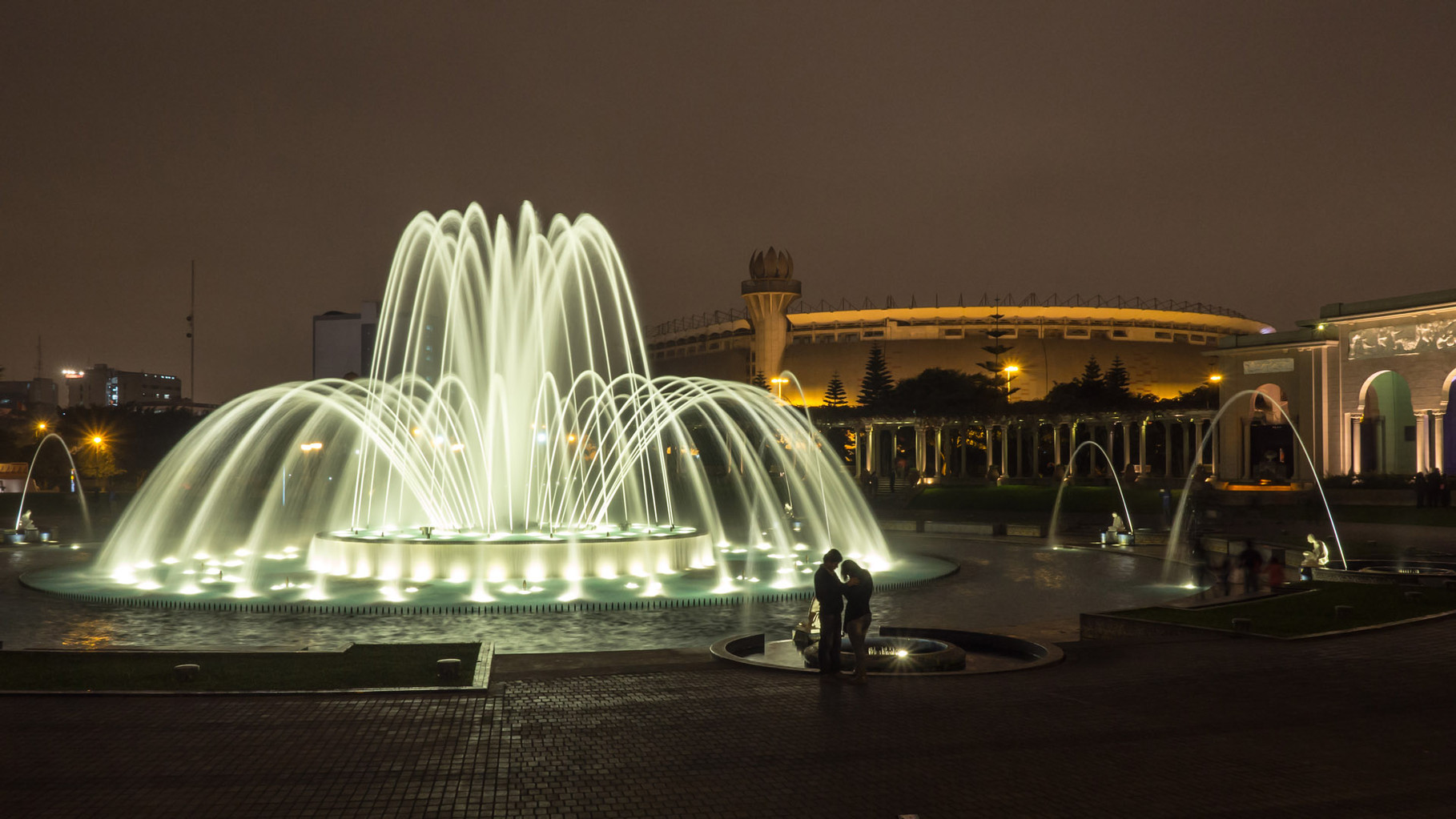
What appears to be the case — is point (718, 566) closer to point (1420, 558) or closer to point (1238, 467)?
point (1420, 558)

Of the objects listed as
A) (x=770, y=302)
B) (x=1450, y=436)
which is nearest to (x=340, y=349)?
(x=770, y=302)

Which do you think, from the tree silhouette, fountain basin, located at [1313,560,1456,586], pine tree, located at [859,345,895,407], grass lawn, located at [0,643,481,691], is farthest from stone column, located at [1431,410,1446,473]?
pine tree, located at [859,345,895,407]

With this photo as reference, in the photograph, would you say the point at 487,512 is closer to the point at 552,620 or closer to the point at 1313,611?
the point at 552,620

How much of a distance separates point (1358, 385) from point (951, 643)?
175 ft

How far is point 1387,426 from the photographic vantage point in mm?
61781

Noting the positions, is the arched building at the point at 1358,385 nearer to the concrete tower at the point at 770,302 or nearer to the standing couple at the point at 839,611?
the standing couple at the point at 839,611

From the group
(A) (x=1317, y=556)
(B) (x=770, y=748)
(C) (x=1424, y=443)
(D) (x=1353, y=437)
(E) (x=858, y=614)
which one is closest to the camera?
(B) (x=770, y=748)

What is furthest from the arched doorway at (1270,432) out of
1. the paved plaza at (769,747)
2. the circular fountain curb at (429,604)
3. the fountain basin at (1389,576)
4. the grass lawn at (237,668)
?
the grass lawn at (237,668)

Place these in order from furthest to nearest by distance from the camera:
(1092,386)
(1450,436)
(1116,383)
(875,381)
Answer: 1. (875,381)
2. (1116,383)
3. (1092,386)
4. (1450,436)

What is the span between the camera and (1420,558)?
2534cm

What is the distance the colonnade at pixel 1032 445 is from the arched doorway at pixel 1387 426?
844 centimetres

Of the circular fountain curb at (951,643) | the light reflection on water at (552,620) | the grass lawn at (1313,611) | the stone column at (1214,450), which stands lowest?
the light reflection on water at (552,620)

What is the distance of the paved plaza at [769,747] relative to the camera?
7.45 meters

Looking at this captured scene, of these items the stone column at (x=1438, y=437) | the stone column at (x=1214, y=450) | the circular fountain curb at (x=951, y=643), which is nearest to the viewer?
the circular fountain curb at (x=951, y=643)
